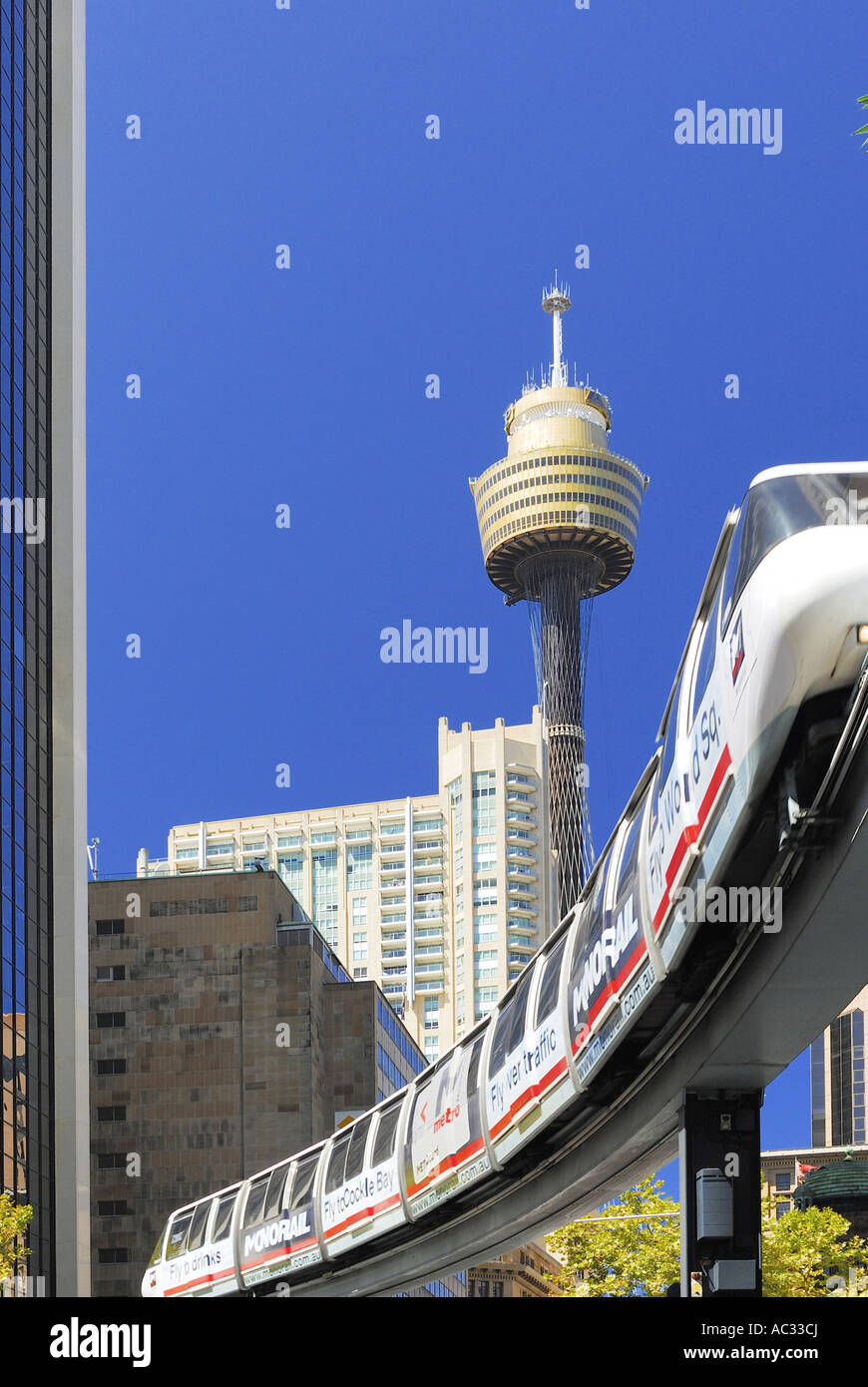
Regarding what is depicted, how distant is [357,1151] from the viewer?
29.5 metres

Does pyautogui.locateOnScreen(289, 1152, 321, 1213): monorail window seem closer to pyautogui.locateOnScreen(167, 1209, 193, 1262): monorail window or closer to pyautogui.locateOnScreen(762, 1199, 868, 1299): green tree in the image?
pyautogui.locateOnScreen(167, 1209, 193, 1262): monorail window

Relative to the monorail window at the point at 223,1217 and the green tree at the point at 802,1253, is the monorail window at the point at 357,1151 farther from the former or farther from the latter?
the green tree at the point at 802,1253

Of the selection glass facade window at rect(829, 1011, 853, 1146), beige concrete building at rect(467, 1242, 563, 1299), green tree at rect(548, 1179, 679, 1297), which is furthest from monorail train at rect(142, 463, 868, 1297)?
beige concrete building at rect(467, 1242, 563, 1299)

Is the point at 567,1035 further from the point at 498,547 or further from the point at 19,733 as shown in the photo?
the point at 498,547

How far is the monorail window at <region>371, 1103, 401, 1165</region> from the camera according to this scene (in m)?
28.0

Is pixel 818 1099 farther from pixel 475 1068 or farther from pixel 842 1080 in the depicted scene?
pixel 475 1068

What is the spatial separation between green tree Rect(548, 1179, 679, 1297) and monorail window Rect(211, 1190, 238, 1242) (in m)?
14.2

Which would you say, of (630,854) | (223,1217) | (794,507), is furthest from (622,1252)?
(794,507)

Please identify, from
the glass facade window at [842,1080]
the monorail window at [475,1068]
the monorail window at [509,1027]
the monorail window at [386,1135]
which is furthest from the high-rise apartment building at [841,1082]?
the monorail window at [509,1027]

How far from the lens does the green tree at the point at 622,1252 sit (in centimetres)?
4791

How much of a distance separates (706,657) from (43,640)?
6294cm

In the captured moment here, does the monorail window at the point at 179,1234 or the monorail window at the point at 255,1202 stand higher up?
the monorail window at the point at 255,1202

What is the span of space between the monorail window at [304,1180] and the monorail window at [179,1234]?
292 inches
